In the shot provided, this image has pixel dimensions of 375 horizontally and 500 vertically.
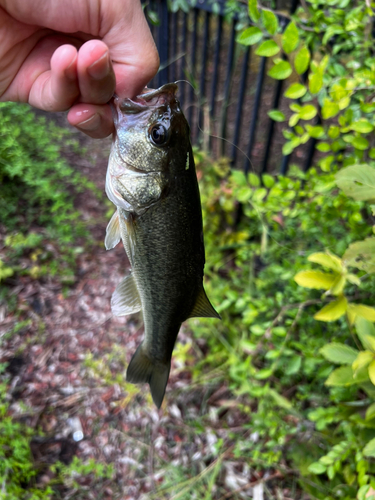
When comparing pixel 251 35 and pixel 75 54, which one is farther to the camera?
pixel 251 35

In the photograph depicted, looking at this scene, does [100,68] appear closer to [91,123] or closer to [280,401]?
[91,123]

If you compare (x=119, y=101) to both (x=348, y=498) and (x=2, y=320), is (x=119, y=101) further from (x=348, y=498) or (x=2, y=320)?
(x=2, y=320)

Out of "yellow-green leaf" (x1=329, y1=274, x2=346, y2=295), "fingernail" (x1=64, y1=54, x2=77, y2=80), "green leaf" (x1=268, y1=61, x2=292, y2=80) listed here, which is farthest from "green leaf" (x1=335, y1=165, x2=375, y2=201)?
"fingernail" (x1=64, y1=54, x2=77, y2=80)

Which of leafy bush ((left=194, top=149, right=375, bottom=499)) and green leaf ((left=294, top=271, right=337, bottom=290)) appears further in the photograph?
leafy bush ((left=194, top=149, right=375, bottom=499))

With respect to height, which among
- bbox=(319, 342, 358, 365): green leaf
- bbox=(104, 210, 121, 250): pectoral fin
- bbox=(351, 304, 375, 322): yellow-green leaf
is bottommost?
bbox=(319, 342, 358, 365): green leaf

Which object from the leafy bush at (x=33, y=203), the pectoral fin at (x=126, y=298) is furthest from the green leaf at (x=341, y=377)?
the leafy bush at (x=33, y=203)

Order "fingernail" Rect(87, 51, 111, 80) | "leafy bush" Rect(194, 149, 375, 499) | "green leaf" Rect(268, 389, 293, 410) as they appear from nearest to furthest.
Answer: "fingernail" Rect(87, 51, 111, 80)
"leafy bush" Rect(194, 149, 375, 499)
"green leaf" Rect(268, 389, 293, 410)

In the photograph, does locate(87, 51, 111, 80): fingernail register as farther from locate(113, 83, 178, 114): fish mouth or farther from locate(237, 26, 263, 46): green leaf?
locate(237, 26, 263, 46): green leaf

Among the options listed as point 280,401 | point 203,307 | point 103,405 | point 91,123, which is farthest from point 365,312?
point 103,405
